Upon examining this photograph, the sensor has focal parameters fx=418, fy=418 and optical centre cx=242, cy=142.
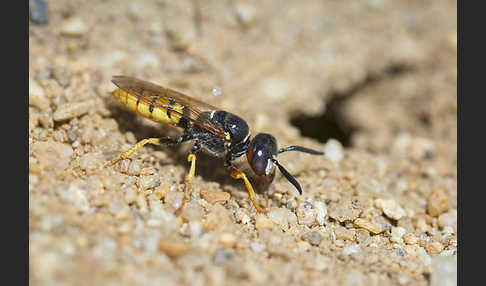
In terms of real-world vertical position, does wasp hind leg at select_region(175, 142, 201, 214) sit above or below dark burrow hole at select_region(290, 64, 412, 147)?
below

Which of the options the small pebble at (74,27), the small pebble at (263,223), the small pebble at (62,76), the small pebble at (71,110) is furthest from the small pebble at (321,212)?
the small pebble at (74,27)

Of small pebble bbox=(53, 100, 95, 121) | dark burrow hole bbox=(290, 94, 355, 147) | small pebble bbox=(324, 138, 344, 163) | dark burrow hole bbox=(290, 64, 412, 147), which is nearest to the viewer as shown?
small pebble bbox=(53, 100, 95, 121)

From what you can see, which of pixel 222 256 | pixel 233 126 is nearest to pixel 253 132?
pixel 233 126

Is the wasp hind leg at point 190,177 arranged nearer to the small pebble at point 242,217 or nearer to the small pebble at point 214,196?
the small pebble at point 214,196

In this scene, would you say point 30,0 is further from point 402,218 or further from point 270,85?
point 402,218

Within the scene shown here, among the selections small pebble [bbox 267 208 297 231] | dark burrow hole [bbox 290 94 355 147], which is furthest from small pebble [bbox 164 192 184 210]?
dark burrow hole [bbox 290 94 355 147]

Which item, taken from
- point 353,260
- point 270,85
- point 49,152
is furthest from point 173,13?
point 353,260

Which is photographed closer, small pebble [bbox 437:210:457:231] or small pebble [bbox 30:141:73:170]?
small pebble [bbox 30:141:73:170]

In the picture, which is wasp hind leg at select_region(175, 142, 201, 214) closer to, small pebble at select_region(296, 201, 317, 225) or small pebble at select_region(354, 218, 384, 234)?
small pebble at select_region(296, 201, 317, 225)
